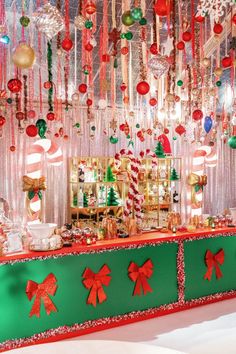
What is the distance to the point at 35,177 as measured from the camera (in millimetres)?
7078

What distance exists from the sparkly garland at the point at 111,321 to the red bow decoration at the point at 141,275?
26 centimetres

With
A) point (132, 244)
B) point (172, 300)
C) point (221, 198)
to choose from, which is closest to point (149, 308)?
point (172, 300)

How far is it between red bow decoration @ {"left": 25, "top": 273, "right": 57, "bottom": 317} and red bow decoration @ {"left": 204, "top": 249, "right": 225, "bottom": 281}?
2.10 m

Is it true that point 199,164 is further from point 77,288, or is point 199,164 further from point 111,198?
point 77,288

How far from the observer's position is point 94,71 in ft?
20.0

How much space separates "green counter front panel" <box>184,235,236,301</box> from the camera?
4.88 meters

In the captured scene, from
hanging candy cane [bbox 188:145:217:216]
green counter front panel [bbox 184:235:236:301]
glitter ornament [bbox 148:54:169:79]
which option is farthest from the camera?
hanging candy cane [bbox 188:145:217:216]

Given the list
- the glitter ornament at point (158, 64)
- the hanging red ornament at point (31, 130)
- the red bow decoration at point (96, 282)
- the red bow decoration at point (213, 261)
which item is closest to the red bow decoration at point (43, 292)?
the red bow decoration at point (96, 282)

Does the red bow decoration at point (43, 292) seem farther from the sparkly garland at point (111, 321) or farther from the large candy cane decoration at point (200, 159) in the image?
the large candy cane decoration at point (200, 159)

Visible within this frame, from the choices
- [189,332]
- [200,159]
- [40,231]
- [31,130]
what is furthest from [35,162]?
[189,332]

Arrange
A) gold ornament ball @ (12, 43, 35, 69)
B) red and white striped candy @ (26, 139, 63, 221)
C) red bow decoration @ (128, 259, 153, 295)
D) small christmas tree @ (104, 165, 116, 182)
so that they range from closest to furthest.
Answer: gold ornament ball @ (12, 43, 35, 69)
red bow decoration @ (128, 259, 153, 295)
red and white striped candy @ (26, 139, 63, 221)
small christmas tree @ (104, 165, 116, 182)

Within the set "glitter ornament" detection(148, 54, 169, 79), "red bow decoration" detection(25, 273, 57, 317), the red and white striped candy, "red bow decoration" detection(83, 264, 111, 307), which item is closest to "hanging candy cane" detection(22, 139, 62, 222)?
the red and white striped candy

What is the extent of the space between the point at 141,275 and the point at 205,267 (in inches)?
39.5

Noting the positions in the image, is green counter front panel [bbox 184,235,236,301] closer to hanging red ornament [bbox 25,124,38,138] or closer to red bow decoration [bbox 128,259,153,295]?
red bow decoration [bbox 128,259,153,295]
